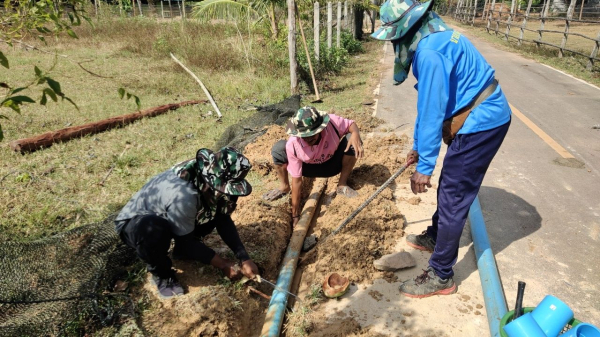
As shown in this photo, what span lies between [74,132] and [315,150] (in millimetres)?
4211

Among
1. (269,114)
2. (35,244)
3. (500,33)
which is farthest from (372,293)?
(500,33)

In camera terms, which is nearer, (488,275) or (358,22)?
(488,275)

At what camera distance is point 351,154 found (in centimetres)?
396

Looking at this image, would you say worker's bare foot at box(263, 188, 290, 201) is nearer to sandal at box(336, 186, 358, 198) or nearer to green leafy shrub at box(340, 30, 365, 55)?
sandal at box(336, 186, 358, 198)

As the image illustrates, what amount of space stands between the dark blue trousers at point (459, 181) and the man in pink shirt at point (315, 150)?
1250mm

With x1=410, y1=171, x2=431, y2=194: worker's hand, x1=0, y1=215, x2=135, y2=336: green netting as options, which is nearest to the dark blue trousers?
x1=410, y1=171, x2=431, y2=194: worker's hand

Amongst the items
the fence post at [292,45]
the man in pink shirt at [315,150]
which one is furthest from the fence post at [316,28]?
the man in pink shirt at [315,150]

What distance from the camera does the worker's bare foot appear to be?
13.4 ft

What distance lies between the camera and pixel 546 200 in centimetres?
397

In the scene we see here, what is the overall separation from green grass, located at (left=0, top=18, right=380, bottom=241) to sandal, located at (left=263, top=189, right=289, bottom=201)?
60.2 inches

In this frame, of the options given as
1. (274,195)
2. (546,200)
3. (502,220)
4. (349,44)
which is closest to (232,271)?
(274,195)

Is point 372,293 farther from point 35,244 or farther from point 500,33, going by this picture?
point 500,33

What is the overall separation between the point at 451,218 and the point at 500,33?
71.7ft

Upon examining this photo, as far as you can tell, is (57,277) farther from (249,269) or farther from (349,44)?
(349,44)
